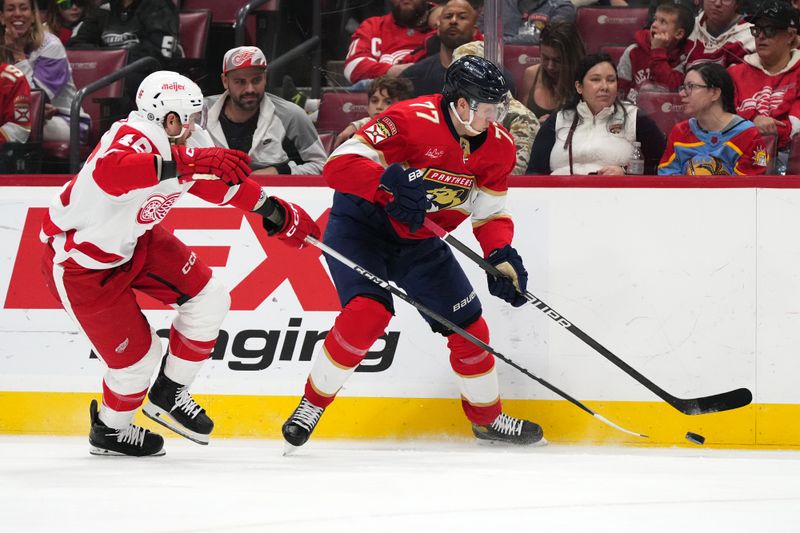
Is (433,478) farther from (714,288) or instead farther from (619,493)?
(714,288)

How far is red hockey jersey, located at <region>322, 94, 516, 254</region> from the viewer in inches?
155

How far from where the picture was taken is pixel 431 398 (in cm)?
455

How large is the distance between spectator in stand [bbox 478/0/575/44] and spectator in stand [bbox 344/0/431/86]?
1.52 feet

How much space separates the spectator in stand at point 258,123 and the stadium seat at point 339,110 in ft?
0.23

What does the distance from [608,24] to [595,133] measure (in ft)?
1.71

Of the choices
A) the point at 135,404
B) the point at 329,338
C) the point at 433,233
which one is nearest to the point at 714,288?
the point at 433,233

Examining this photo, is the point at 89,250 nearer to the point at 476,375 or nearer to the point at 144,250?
the point at 144,250

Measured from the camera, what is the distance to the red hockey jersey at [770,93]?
4.59 metres

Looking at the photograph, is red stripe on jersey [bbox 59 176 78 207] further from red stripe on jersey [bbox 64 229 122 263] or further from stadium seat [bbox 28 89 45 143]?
stadium seat [bbox 28 89 45 143]

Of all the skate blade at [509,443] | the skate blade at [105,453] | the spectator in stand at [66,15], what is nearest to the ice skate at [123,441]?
the skate blade at [105,453]

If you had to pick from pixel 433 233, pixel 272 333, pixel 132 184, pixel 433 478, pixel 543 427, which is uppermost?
pixel 132 184

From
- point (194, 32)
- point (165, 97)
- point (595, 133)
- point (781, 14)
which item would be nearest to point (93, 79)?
point (194, 32)

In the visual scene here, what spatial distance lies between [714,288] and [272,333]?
166cm

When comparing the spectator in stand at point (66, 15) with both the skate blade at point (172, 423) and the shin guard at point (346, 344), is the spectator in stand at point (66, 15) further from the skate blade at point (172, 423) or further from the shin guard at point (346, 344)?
the shin guard at point (346, 344)
